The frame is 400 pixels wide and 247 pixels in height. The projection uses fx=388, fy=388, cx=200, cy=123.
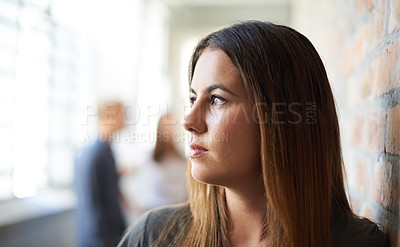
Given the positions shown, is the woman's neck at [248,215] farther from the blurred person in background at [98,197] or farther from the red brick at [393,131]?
the blurred person in background at [98,197]

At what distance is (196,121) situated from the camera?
98 centimetres

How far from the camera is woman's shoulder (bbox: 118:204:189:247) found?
42.3 inches

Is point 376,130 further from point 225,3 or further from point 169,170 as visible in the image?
→ point 225,3

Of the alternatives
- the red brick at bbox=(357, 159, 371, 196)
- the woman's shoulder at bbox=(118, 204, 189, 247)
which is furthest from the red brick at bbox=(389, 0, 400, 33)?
the woman's shoulder at bbox=(118, 204, 189, 247)

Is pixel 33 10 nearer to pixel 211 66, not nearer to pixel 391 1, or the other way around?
pixel 211 66

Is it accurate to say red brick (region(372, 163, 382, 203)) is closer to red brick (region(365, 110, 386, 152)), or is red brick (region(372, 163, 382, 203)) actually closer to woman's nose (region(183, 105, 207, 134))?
red brick (region(365, 110, 386, 152))

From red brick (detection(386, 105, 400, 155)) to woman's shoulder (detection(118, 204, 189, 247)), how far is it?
1.95 ft

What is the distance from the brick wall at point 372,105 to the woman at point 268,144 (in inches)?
3.5

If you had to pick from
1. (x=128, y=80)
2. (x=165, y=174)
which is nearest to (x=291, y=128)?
(x=165, y=174)

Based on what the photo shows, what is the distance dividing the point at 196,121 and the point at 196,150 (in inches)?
2.9

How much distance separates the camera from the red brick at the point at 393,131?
2.63 feet

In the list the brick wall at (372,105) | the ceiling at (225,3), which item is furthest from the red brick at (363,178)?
the ceiling at (225,3)

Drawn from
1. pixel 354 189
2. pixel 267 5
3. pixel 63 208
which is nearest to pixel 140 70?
pixel 267 5

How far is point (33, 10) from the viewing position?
294 centimetres
